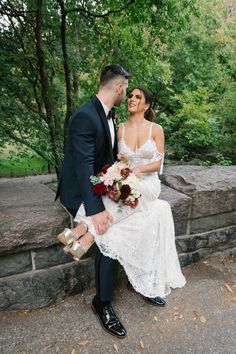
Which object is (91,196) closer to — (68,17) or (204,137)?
(68,17)

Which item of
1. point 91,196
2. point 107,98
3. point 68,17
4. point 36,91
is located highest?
point 68,17

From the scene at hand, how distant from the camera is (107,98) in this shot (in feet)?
7.77

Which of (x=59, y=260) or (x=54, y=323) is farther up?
(x=59, y=260)

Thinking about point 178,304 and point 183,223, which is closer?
point 178,304

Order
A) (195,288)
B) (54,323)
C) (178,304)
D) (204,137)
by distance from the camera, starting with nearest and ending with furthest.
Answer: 1. (54,323)
2. (178,304)
3. (195,288)
4. (204,137)

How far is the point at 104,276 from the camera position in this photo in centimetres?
229

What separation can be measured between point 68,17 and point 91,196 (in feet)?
13.9

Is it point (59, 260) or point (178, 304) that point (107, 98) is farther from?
point (178, 304)

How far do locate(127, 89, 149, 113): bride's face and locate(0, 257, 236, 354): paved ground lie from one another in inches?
63.5

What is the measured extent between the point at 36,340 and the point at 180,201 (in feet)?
5.36

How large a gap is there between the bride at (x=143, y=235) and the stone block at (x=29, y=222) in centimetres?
20

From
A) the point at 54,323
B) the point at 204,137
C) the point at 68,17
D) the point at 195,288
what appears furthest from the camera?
the point at 204,137

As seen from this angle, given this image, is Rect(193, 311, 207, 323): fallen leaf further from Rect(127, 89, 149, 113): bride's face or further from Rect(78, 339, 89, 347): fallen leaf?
Rect(127, 89, 149, 113): bride's face

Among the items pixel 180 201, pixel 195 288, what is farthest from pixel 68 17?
pixel 195 288
